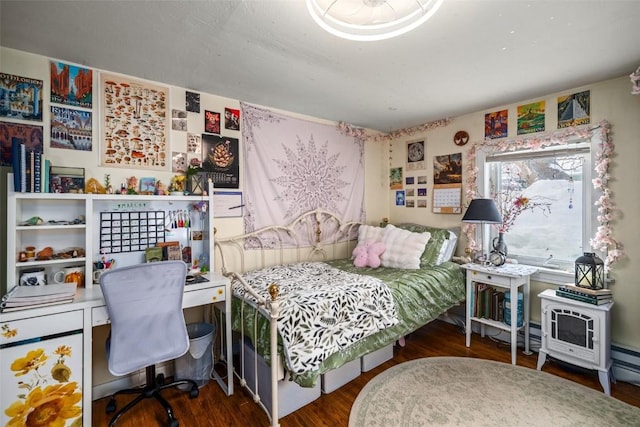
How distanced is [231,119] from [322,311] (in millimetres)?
1933

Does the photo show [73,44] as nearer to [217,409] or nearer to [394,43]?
[394,43]

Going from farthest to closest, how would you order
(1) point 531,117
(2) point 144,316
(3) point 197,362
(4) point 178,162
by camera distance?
1. (1) point 531,117
2. (4) point 178,162
3. (3) point 197,362
4. (2) point 144,316

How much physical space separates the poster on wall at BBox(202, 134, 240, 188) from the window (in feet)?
8.50

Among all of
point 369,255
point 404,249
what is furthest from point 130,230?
point 404,249

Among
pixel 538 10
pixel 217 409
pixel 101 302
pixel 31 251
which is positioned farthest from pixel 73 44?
pixel 538 10

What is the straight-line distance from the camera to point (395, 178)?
3.96m

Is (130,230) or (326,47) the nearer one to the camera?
(326,47)

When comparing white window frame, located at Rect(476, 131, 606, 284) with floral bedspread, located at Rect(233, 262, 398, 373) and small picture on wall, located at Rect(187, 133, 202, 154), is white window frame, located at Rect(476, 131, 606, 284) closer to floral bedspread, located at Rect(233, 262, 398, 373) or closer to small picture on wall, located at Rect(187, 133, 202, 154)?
floral bedspread, located at Rect(233, 262, 398, 373)

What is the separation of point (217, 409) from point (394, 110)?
3.03 metres

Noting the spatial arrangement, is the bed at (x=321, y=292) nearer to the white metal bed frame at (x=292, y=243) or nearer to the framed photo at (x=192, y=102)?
the white metal bed frame at (x=292, y=243)

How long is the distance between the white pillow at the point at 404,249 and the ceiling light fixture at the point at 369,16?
2.02 m

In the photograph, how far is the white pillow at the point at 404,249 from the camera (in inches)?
113

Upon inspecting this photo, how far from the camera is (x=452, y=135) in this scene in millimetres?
3340

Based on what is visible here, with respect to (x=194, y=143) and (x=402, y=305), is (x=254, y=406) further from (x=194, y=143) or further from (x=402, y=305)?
(x=194, y=143)
